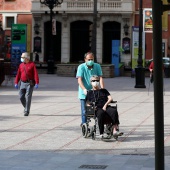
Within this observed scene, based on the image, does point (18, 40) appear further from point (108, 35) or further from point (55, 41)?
point (55, 41)

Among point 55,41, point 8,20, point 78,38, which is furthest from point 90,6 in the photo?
point 8,20

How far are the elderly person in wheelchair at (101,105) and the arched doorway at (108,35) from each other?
2001 inches

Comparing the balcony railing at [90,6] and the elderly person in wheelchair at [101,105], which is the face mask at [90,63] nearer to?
the elderly person in wheelchair at [101,105]

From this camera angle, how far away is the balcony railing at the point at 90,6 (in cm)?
6316

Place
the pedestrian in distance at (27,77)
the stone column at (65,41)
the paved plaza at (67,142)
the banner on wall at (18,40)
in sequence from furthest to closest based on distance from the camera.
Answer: the stone column at (65,41) → the banner on wall at (18,40) → the pedestrian in distance at (27,77) → the paved plaza at (67,142)

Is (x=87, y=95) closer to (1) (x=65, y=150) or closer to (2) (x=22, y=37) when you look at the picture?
(1) (x=65, y=150)

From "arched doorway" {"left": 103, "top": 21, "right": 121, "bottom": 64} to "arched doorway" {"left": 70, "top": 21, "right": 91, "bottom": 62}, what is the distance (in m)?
1.68

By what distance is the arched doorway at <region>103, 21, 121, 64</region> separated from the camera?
6400 cm

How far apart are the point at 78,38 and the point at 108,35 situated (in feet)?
9.59

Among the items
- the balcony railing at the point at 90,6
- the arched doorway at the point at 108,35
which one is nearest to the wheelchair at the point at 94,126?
the balcony railing at the point at 90,6

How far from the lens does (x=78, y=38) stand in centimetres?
6512

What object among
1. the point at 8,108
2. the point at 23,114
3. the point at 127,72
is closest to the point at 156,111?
the point at 23,114

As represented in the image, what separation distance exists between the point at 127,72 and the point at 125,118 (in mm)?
33708

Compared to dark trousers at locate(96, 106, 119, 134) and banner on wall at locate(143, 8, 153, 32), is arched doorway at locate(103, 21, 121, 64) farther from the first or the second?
dark trousers at locate(96, 106, 119, 134)
